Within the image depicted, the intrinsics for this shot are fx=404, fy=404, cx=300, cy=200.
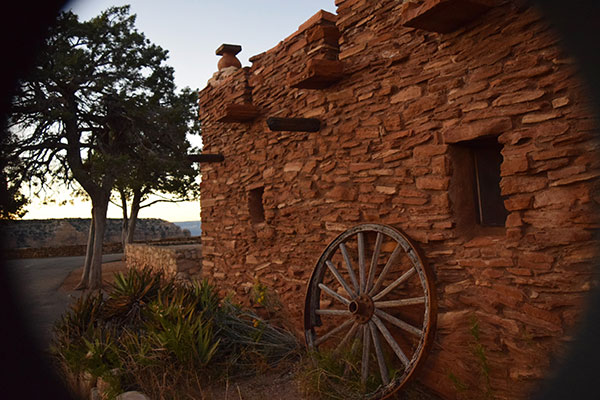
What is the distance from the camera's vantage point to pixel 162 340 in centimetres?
345

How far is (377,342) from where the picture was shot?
308cm

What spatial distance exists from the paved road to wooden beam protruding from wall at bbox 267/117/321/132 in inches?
156

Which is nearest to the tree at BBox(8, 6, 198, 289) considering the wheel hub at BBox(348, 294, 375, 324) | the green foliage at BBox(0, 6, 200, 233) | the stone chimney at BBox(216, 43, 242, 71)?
the green foliage at BBox(0, 6, 200, 233)

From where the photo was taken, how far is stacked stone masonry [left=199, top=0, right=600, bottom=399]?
92.0 inches

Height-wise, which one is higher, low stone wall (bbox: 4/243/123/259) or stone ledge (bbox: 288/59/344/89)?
stone ledge (bbox: 288/59/344/89)

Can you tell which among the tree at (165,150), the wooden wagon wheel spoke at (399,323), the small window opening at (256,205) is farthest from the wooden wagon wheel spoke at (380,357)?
the tree at (165,150)

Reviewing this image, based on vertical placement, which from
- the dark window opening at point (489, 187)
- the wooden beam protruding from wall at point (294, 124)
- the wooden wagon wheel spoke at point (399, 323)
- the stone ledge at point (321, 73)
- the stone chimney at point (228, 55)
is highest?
the stone chimney at point (228, 55)

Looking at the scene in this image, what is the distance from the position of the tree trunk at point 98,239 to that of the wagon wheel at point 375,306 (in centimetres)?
906

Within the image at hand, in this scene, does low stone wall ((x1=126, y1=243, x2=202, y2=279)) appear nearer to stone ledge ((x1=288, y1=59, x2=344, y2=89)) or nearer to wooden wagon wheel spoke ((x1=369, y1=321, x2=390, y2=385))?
stone ledge ((x1=288, y1=59, x2=344, y2=89))

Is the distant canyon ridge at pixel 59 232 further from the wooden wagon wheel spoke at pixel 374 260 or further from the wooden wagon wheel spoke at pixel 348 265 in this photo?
the wooden wagon wheel spoke at pixel 374 260

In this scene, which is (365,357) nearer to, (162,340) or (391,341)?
(391,341)

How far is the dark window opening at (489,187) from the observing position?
2988 mm

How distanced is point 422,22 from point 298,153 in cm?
197

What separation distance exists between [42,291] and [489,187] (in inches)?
441
